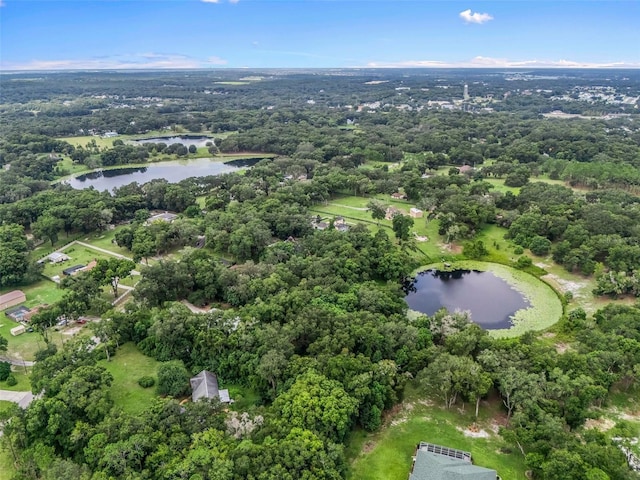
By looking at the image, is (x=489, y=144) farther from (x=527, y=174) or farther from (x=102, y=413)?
(x=102, y=413)

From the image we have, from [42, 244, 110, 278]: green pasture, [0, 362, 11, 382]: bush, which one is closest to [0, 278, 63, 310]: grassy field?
[42, 244, 110, 278]: green pasture

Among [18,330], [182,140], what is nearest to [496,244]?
[18,330]

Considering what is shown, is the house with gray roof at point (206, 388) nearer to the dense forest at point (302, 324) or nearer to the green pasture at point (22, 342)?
the dense forest at point (302, 324)

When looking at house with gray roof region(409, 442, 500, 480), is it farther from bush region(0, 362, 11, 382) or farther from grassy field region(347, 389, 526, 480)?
bush region(0, 362, 11, 382)

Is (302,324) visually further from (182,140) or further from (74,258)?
(182,140)

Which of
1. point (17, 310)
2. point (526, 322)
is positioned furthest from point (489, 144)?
point (17, 310)
